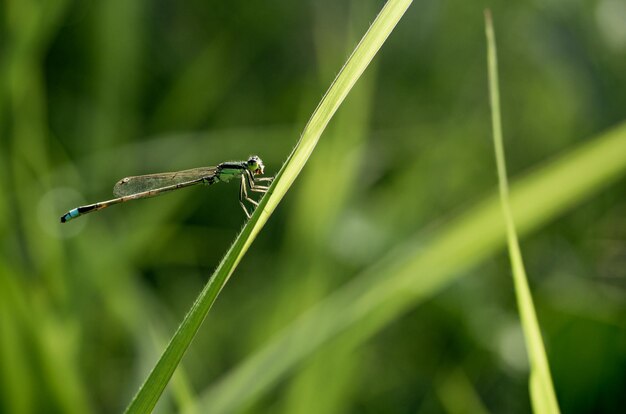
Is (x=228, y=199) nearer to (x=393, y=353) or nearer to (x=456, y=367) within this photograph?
(x=393, y=353)

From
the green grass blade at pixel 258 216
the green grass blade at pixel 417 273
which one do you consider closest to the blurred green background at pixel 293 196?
the green grass blade at pixel 417 273

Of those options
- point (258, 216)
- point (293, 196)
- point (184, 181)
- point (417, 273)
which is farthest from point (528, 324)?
point (293, 196)

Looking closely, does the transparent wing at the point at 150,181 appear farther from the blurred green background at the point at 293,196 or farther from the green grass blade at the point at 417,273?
the green grass blade at the point at 417,273

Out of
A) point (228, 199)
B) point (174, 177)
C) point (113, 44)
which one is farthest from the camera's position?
point (228, 199)

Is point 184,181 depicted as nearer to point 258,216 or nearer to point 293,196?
point 293,196

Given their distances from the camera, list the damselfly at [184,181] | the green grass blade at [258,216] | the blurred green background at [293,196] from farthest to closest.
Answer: the blurred green background at [293,196] → the damselfly at [184,181] → the green grass blade at [258,216]

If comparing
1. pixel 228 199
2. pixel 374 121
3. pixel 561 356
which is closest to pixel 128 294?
pixel 228 199

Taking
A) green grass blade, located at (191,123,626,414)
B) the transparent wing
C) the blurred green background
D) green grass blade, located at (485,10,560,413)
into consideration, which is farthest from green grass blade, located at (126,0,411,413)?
the transparent wing
